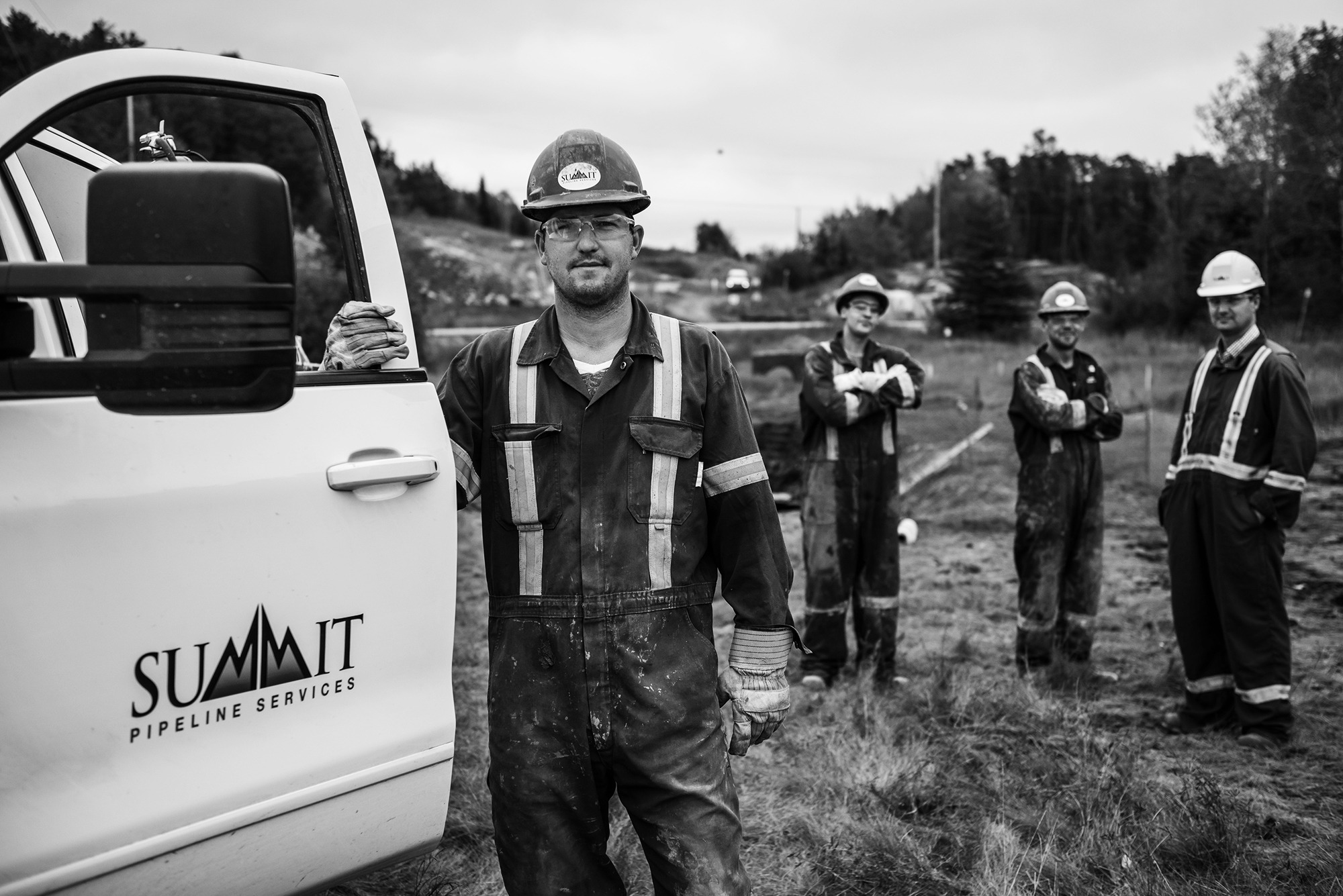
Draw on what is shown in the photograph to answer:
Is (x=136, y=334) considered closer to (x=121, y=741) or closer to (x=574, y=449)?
(x=121, y=741)

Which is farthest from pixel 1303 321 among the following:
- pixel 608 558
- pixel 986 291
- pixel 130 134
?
pixel 608 558

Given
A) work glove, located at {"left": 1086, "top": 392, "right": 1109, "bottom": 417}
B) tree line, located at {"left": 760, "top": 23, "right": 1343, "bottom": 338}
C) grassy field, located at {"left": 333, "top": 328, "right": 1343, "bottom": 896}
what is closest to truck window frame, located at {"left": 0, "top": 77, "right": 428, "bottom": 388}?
grassy field, located at {"left": 333, "top": 328, "right": 1343, "bottom": 896}

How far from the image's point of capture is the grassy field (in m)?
3.17

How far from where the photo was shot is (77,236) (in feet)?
8.56

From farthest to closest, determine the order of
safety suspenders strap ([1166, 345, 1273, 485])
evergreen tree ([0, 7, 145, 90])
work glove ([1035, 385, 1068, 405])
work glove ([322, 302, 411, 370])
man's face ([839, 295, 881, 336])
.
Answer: man's face ([839, 295, 881, 336]), work glove ([1035, 385, 1068, 405]), safety suspenders strap ([1166, 345, 1273, 485]), evergreen tree ([0, 7, 145, 90]), work glove ([322, 302, 411, 370])

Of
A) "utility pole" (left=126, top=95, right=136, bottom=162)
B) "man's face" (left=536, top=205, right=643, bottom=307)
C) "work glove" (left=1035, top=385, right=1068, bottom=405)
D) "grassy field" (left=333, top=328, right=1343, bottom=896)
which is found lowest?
"grassy field" (left=333, top=328, right=1343, bottom=896)

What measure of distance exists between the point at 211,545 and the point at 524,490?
2.44 ft

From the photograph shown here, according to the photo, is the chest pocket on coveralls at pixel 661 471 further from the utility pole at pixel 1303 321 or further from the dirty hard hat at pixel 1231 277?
the utility pole at pixel 1303 321

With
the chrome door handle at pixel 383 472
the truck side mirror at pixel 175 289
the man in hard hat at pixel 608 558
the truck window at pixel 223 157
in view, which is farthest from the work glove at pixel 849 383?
the truck side mirror at pixel 175 289

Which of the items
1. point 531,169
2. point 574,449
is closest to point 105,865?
point 574,449

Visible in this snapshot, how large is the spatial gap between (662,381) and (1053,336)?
13.4 feet

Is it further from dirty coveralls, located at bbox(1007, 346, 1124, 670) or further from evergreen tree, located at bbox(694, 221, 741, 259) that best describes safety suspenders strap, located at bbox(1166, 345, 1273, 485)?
evergreen tree, located at bbox(694, 221, 741, 259)

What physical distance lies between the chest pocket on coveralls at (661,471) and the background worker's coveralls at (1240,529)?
3.39 m

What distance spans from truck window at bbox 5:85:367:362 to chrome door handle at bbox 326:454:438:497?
383 mm
